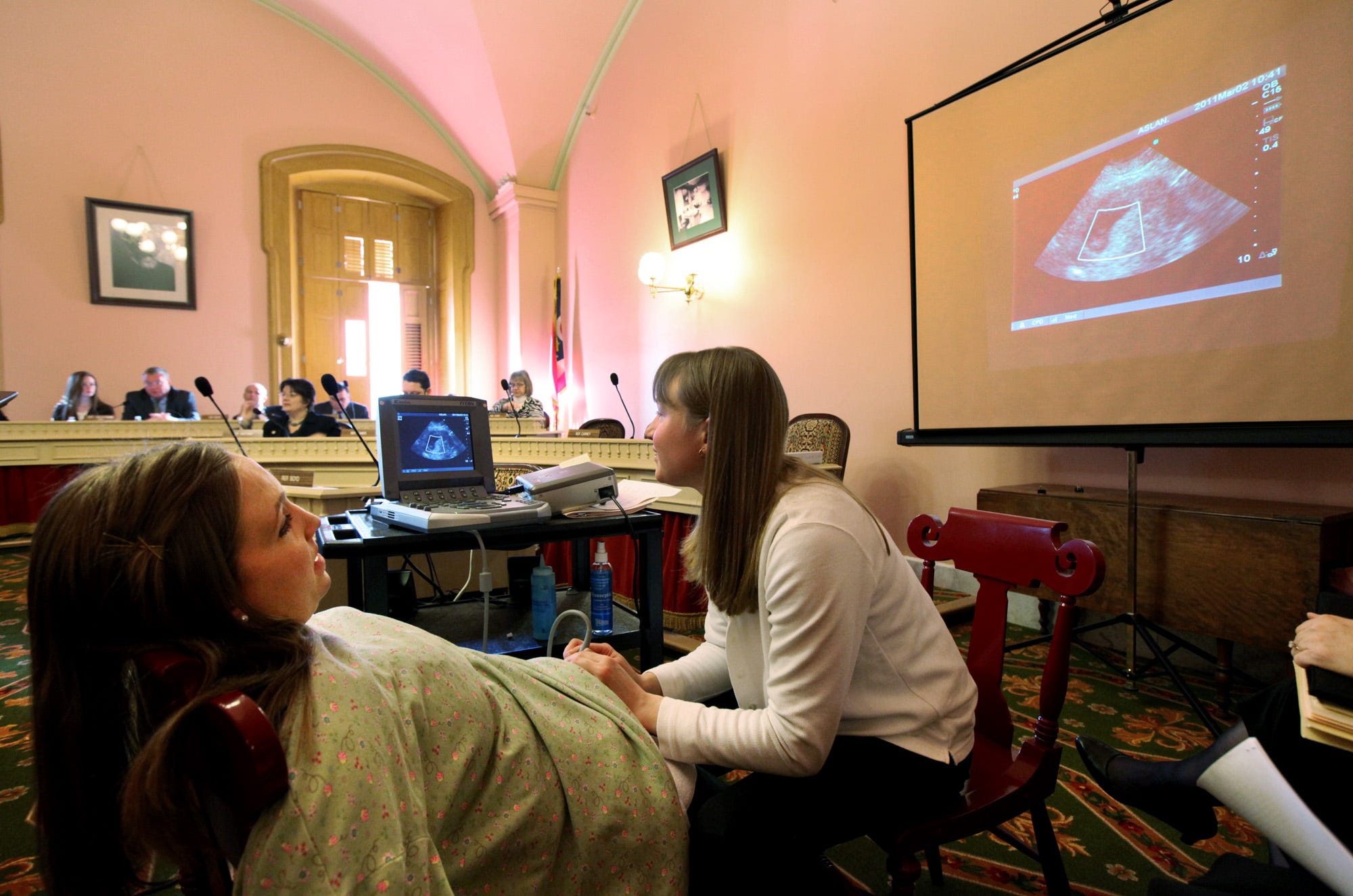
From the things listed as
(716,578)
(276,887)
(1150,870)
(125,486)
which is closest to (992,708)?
(716,578)

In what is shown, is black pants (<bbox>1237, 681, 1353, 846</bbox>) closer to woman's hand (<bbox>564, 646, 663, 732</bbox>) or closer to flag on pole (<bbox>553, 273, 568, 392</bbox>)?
woman's hand (<bbox>564, 646, 663, 732</bbox>)

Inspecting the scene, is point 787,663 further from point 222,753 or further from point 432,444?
point 432,444

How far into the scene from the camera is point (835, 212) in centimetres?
394

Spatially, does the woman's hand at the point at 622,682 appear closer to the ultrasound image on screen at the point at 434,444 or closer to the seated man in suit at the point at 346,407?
the ultrasound image on screen at the point at 434,444

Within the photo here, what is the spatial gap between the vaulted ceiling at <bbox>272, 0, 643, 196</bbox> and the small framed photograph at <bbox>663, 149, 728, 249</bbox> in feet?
6.09

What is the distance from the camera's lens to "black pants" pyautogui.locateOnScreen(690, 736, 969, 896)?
78cm

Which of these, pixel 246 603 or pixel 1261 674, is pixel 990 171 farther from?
pixel 246 603

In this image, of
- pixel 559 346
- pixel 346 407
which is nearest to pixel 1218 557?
pixel 559 346

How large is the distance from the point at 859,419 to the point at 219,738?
3640 mm

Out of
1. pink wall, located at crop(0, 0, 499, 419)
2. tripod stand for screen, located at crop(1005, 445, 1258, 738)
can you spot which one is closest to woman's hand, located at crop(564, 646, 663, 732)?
tripod stand for screen, located at crop(1005, 445, 1258, 738)

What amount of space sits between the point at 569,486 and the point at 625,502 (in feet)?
0.53

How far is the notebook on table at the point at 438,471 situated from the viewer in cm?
156

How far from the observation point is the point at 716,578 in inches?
37.5

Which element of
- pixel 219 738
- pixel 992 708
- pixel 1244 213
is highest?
pixel 1244 213
